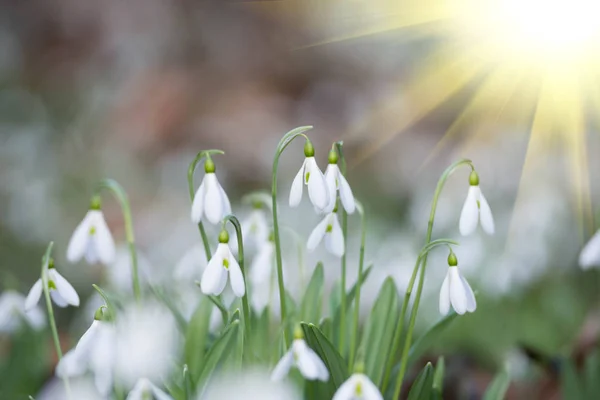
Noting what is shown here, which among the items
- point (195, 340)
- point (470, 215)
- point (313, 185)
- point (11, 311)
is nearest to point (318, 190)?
point (313, 185)

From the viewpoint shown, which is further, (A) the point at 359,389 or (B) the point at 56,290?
(B) the point at 56,290

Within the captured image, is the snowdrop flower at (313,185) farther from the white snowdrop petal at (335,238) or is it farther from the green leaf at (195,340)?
the green leaf at (195,340)

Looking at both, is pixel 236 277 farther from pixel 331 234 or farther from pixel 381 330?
pixel 381 330

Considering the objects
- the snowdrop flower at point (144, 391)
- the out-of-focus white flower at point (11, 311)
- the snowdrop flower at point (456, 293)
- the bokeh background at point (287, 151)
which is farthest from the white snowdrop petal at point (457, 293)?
the out-of-focus white flower at point (11, 311)

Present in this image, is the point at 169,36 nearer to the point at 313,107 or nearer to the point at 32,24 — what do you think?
the point at 32,24

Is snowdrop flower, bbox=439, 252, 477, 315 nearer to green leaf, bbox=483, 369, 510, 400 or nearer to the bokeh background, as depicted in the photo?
green leaf, bbox=483, 369, 510, 400
